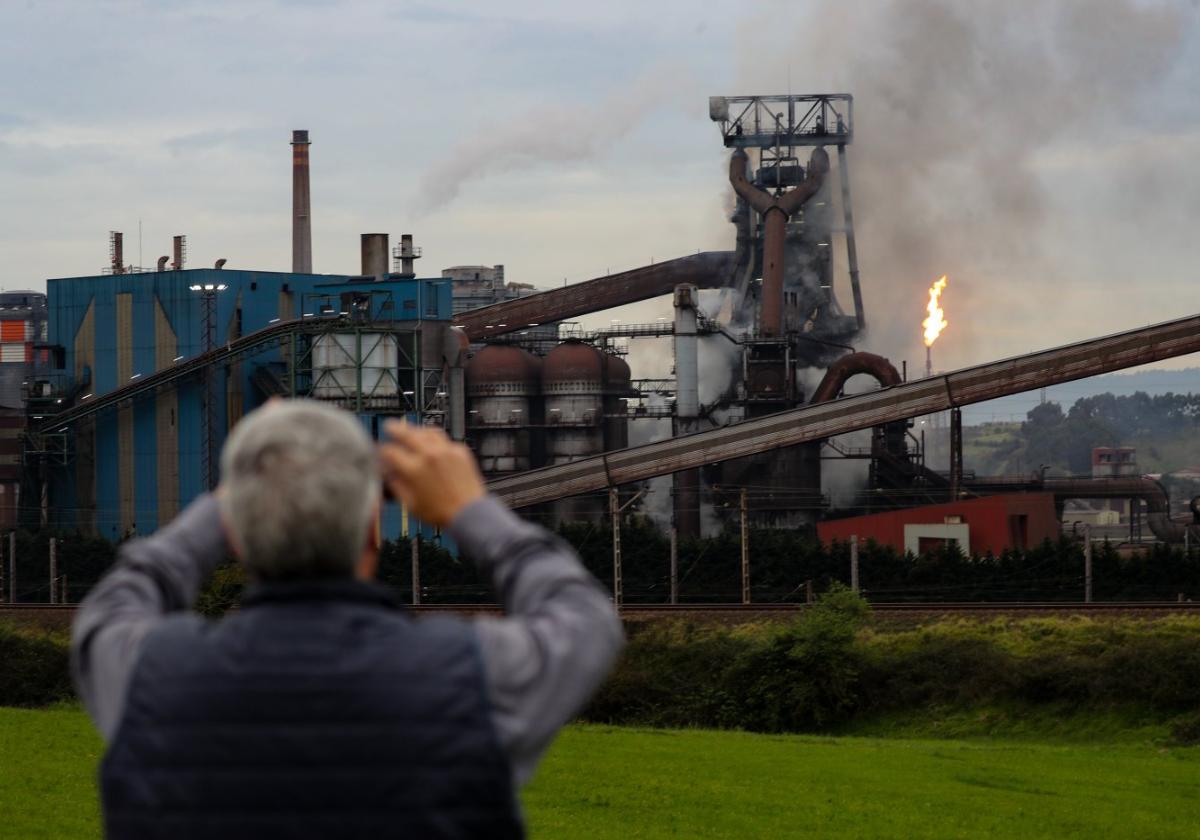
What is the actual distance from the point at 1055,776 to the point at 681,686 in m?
11.1

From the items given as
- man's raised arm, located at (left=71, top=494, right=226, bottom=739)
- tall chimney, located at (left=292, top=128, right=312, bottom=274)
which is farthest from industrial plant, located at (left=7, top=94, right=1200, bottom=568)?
man's raised arm, located at (left=71, top=494, right=226, bottom=739)

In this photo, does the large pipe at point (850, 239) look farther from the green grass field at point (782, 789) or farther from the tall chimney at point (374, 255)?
the green grass field at point (782, 789)

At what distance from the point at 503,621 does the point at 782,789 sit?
617 inches

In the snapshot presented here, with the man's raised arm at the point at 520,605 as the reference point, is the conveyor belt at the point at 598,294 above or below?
above

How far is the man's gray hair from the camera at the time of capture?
256cm

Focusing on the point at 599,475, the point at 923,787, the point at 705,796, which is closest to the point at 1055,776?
the point at 923,787

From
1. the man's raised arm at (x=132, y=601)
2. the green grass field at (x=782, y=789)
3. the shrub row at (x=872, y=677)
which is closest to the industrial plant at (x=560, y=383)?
the shrub row at (x=872, y=677)

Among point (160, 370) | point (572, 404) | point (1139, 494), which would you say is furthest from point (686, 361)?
point (160, 370)

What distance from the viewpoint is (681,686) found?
99.3 feet

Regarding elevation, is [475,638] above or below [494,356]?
below

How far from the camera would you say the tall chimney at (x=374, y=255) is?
64.8 metres

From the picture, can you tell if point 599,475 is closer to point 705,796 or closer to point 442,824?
point 705,796

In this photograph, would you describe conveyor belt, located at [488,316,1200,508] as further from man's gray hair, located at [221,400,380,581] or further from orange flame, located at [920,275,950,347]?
man's gray hair, located at [221,400,380,581]

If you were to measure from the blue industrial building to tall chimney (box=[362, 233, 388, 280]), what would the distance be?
1850mm
